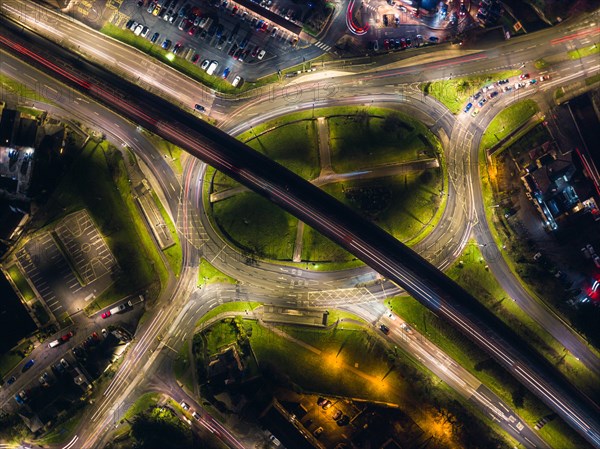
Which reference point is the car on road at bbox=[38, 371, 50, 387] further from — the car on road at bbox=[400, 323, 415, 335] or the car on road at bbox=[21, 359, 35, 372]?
the car on road at bbox=[400, 323, 415, 335]

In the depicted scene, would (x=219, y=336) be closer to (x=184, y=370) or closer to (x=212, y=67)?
(x=184, y=370)

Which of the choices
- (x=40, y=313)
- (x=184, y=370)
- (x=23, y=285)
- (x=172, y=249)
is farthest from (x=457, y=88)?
(x=23, y=285)

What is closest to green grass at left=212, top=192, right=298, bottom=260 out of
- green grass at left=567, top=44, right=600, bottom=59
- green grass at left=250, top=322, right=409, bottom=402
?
green grass at left=250, top=322, right=409, bottom=402

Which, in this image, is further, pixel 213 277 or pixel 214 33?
pixel 214 33

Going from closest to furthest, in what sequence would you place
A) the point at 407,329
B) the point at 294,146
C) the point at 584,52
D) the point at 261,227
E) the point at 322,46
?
the point at 407,329 → the point at 261,227 → the point at 294,146 → the point at 584,52 → the point at 322,46

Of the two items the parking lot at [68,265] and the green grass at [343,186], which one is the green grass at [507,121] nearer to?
the green grass at [343,186]

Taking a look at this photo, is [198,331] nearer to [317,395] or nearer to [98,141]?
[317,395]

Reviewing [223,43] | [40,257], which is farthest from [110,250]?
[223,43]
